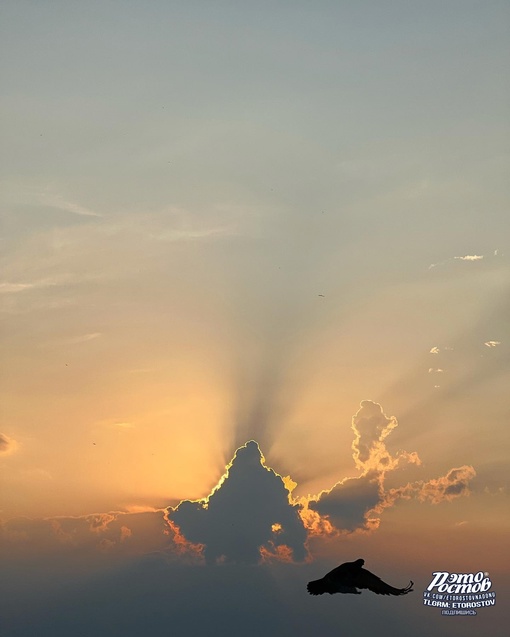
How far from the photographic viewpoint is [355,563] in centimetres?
19075

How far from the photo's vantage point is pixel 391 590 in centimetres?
18588

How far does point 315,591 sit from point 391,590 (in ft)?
40.6

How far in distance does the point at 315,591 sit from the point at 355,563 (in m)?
8.96

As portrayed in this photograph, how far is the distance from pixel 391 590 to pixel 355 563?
804 centimetres

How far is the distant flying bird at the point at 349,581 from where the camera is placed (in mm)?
188000

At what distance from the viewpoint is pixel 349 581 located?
7549 inches

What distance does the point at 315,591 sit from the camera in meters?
186

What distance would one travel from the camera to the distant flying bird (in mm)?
188000
